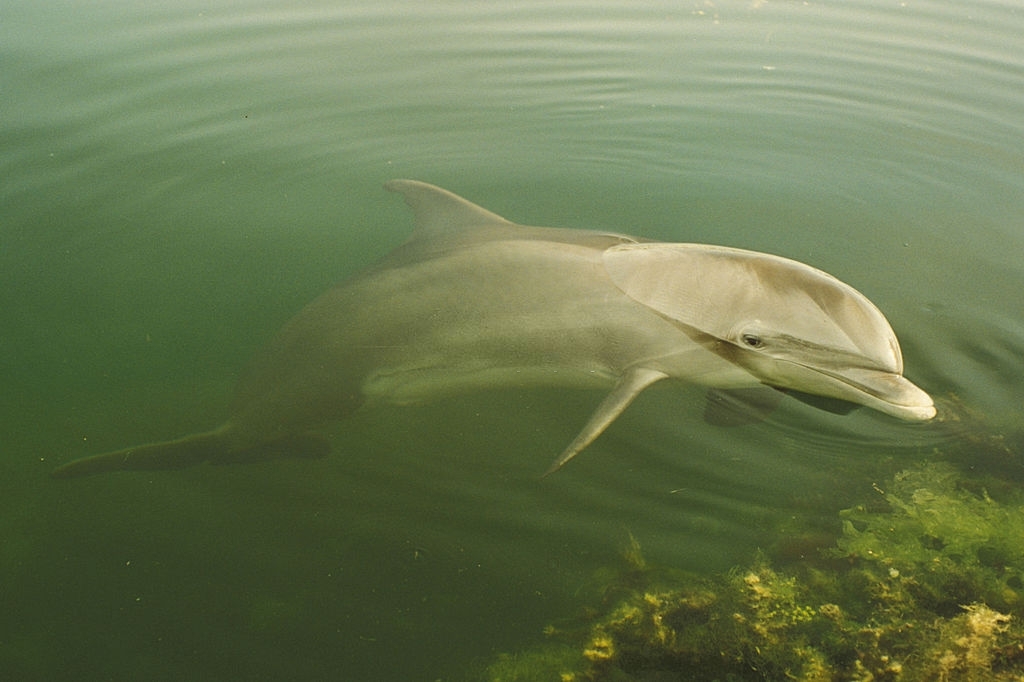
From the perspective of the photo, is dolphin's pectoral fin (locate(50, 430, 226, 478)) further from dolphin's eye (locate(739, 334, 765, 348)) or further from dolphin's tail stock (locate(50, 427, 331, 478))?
dolphin's eye (locate(739, 334, 765, 348))

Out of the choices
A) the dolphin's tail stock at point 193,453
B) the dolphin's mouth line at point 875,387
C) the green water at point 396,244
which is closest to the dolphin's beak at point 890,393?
the dolphin's mouth line at point 875,387

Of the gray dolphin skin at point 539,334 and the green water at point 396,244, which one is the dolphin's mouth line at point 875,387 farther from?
the green water at point 396,244

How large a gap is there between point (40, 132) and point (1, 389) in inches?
192

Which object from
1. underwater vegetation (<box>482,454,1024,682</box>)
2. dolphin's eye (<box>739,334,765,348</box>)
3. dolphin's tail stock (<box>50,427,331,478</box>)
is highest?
dolphin's eye (<box>739,334,765,348</box>)

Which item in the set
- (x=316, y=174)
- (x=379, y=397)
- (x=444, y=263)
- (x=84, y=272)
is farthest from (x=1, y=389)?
(x=316, y=174)

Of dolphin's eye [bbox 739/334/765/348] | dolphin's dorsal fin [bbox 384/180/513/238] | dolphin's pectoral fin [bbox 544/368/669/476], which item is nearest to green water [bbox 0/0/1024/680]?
dolphin's pectoral fin [bbox 544/368/669/476]

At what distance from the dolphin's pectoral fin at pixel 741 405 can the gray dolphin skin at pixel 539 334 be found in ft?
0.23

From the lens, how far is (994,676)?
3678mm

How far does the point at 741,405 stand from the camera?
5441 mm

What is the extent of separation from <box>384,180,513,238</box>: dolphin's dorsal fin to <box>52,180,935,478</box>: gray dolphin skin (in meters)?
0.24

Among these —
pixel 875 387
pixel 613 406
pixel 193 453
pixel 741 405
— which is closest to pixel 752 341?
pixel 741 405

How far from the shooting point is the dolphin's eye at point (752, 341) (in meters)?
5.08

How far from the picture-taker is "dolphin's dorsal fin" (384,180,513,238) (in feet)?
21.5

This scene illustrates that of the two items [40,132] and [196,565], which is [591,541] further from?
[40,132]
